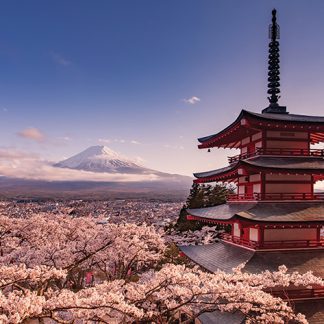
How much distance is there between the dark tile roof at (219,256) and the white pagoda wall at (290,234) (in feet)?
3.14

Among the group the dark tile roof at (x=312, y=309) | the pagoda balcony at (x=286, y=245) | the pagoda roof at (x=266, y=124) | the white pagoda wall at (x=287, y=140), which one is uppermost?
the pagoda roof at (x=266, y=124)

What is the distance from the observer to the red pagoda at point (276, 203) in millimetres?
12172

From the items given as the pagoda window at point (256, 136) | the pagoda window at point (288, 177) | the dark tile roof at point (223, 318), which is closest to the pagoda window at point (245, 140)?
the pagoda window at point (256, 136)

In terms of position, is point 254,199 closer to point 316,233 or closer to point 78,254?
point 316,233

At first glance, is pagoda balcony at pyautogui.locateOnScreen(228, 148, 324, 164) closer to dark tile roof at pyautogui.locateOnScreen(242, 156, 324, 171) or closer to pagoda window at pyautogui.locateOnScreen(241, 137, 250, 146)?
dark tile roof at pyautogui.locateOnScreen(242, 156, 324, 171)

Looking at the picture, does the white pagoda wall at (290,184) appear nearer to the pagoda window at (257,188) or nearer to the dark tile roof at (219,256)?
the pagoda window at (257,188)

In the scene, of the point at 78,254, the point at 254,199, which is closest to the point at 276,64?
the point at 254,199

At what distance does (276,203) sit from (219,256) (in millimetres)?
3194

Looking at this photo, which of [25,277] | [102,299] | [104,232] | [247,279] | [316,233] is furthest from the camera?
[104,232]

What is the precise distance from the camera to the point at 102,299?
275 inches

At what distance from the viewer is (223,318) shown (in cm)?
1181

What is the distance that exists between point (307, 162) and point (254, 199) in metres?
2.56

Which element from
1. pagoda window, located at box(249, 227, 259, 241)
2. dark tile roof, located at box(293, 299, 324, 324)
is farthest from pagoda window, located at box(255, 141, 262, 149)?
dark tile roof, located at box(293, 299, 324, 324)

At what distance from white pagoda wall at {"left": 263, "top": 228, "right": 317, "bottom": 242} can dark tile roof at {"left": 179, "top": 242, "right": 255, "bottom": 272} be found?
3.14 ft
